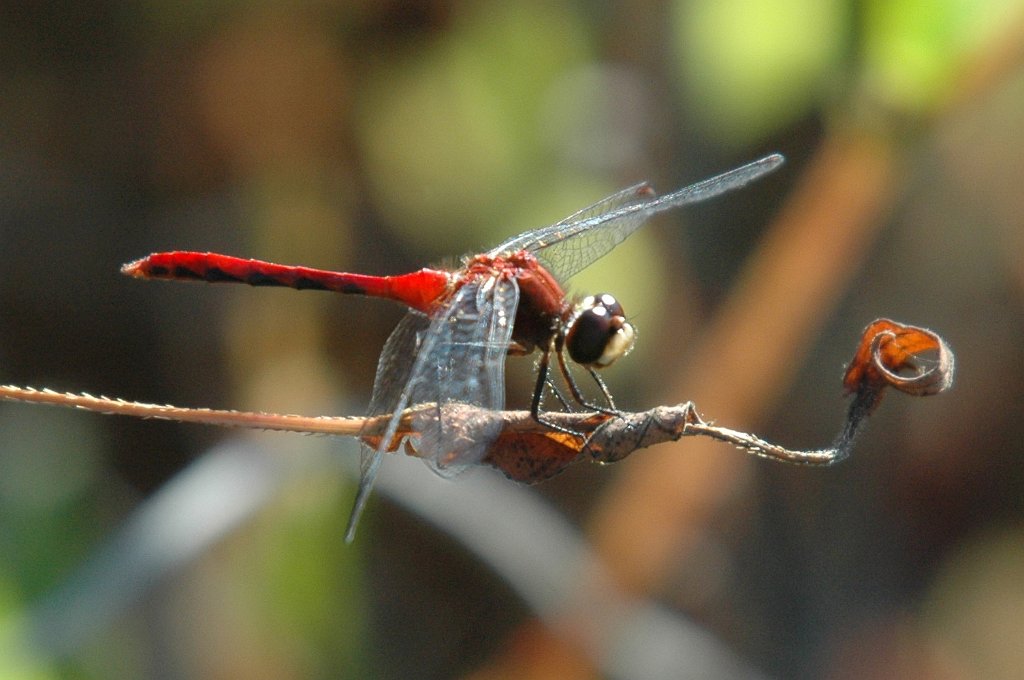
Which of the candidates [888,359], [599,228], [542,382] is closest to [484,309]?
[542,382]

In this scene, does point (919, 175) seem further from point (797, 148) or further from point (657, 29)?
point (657, 29)

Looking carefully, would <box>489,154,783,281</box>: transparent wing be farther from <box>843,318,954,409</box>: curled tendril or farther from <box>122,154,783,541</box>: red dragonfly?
<box>843,318,954,409</box>: curled tendril

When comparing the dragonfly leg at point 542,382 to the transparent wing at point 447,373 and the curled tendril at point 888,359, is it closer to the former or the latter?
the transparent wing at point 447,373

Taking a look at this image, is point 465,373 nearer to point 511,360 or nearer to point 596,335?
point 596,335

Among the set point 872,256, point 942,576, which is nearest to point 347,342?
point 872,256

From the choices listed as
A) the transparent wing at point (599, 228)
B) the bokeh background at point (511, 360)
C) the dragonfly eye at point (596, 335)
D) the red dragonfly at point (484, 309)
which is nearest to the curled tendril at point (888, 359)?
the red dragonfly at point (484, 309)

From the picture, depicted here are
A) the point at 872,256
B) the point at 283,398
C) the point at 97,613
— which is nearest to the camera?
the point at 97,613

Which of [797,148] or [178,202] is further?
[178,202]
